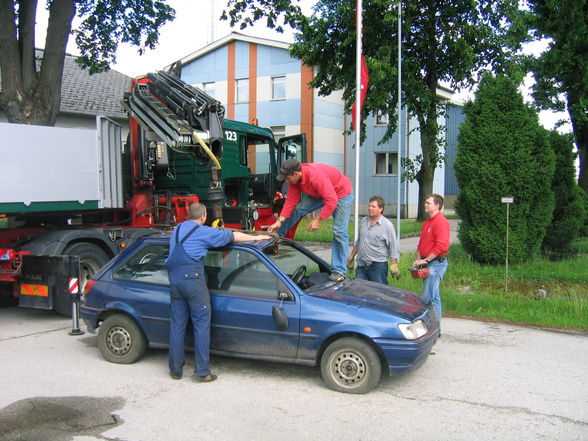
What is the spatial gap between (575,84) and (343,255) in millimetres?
16808

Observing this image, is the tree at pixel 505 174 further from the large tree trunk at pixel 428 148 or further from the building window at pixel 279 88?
the building window at pixel 279 88

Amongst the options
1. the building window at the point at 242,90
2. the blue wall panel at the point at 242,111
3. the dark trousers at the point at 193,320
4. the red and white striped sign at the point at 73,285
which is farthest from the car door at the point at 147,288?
the building window at the point at 242,90

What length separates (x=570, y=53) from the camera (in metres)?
18.9

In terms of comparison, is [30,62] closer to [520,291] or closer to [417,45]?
[520,291]

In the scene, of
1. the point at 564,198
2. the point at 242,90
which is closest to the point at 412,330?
the point at 564,198

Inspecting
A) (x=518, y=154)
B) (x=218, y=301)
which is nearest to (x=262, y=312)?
(x=218, y=301)

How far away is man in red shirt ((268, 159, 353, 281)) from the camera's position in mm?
6859

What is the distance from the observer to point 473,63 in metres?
20.7

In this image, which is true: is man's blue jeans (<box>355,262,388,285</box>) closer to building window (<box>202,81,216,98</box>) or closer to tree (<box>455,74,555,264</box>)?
tree (<box>455,74,555,264</box>)

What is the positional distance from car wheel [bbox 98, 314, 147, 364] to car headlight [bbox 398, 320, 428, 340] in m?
2.65

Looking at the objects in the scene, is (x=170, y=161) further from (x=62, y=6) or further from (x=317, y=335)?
(x=317, y=335)

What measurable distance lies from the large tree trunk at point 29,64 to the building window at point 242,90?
19845 millimetres

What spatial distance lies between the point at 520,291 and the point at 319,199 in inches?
182

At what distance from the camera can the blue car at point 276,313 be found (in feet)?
16.2
